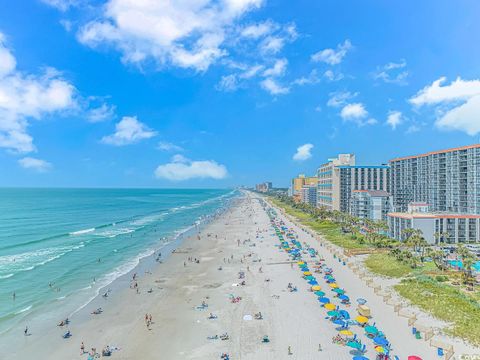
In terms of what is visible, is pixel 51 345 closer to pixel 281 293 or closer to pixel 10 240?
pixel 281 293

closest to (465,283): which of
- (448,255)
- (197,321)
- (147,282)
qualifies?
(448,255)

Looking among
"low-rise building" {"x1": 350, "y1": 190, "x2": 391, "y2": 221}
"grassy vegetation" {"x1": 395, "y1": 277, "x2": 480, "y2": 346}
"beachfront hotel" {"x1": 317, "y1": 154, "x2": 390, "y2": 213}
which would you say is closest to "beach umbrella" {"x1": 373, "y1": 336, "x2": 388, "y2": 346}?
"grassy vegetation" {"x1": 395, "y1": 277, "x2": 480, "y2": 346}

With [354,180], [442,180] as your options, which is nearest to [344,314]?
[442,180]

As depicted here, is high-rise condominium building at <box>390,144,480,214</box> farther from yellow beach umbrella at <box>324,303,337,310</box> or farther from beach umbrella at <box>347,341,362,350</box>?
beach umbrella at <box>347,341,362,350</box>

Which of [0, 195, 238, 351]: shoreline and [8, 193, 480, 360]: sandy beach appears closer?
[8, 193, 480, 360]: sandy beach

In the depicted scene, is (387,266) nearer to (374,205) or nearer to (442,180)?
(374,205)

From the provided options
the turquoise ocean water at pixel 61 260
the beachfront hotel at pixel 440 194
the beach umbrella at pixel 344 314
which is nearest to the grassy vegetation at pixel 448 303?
the beach umbrella at pixel 344 314

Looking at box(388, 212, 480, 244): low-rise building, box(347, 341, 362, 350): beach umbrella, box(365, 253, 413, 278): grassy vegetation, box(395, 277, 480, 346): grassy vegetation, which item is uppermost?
box(388, 212, 480, 244): low-rise building

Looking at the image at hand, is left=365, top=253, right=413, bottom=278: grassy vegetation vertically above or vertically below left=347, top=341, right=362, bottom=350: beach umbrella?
above

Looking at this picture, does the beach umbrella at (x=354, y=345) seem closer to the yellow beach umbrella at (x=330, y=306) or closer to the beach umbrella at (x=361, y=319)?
the beach umbrella at (x=361, y=319)
